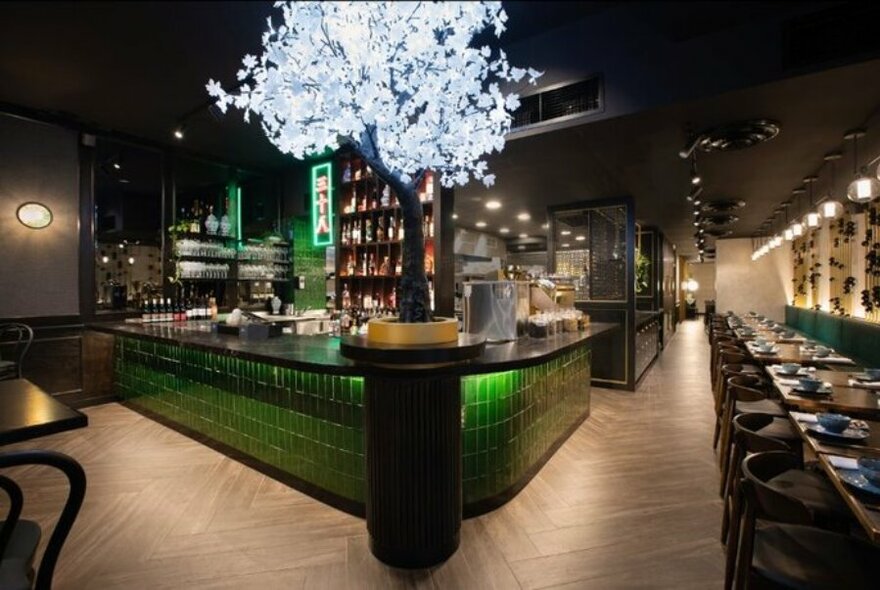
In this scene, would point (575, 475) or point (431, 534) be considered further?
point (575, 475)

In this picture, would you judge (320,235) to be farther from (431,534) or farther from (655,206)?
(655,206)

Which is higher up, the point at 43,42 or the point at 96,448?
the point at 43,42

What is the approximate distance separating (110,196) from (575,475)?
9.25 metres

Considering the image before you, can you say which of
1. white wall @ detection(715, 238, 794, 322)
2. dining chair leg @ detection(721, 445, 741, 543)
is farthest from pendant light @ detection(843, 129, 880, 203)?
white wall @ detection(715, 238, 794, 322)

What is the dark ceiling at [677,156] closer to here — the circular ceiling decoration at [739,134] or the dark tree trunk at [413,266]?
the circular ceiling decoration at [739,134]

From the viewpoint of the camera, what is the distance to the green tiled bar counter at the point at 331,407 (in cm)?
282

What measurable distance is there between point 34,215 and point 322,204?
329 centimetres

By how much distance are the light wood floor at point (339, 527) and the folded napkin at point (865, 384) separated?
1.21 meters

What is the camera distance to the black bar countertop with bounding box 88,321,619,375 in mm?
2484

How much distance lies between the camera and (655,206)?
7395 mm

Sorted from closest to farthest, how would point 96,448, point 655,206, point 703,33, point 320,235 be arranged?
point 703,33 → point 96,448 → point 320,235 → point 655,206

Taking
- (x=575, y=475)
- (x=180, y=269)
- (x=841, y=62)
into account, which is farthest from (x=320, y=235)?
(x=841, y=62)

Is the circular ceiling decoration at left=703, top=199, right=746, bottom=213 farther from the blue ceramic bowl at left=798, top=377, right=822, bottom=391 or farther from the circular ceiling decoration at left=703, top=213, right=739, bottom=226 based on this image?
the blue ceramic bowl at left=798, top=377, right=822, bottom=391

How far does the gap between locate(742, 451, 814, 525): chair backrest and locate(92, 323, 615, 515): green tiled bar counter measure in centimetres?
122
